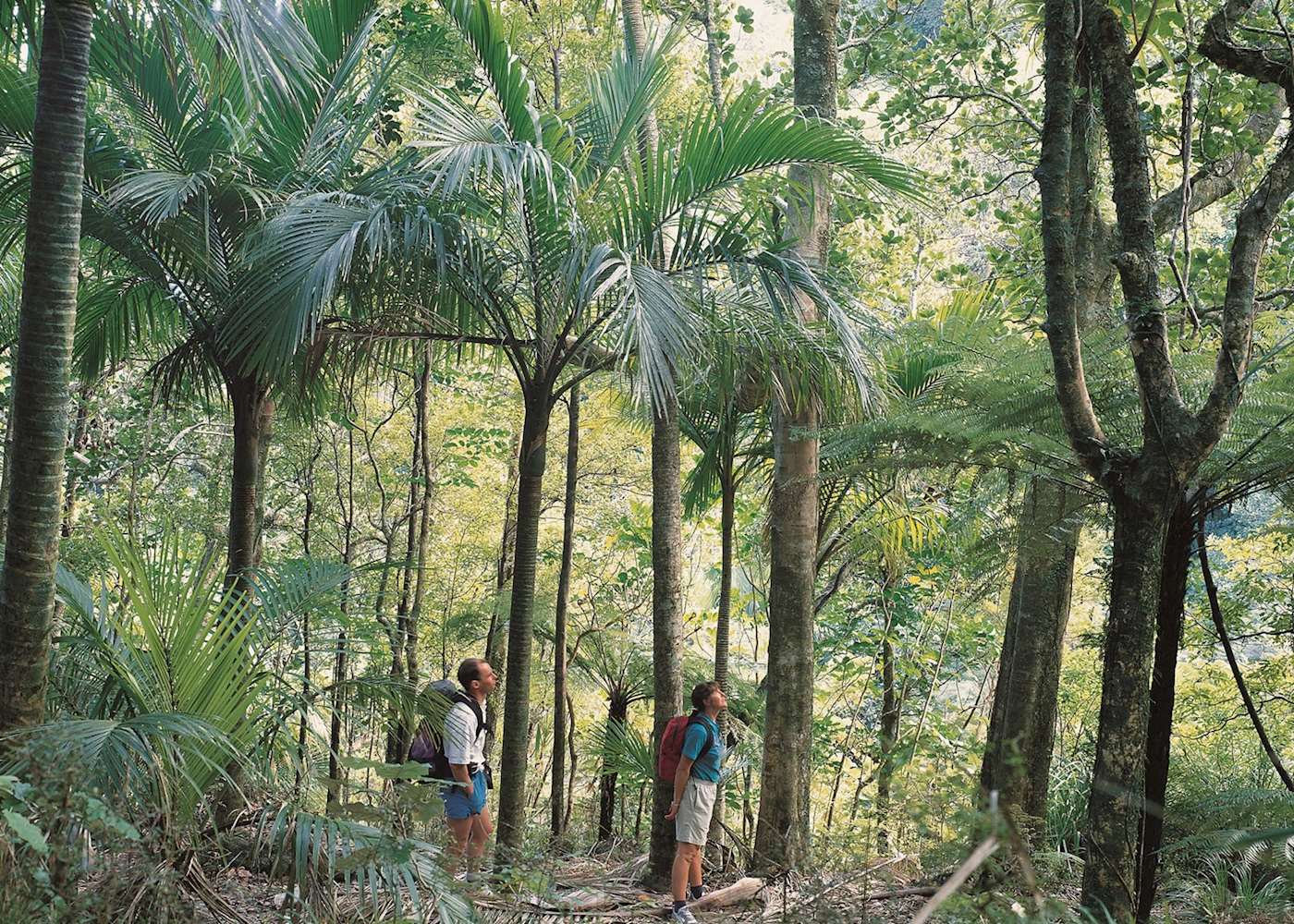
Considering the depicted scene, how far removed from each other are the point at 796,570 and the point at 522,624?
178 centimetres

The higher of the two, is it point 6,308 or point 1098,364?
point 6,308

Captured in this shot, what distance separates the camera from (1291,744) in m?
14.8

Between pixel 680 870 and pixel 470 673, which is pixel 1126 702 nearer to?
pixel 680 870

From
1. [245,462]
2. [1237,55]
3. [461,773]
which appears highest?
[1237,55]

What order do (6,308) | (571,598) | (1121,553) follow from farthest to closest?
(571,598), (6,308), (1121,553)

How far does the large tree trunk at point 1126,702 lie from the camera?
3662 mm

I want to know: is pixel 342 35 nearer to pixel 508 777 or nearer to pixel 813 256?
pixel 813 256

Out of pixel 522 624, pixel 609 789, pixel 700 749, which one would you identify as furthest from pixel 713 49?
pixel 700 749

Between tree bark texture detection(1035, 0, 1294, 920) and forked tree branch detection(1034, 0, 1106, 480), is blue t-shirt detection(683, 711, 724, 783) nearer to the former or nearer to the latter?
tree bark texture detection(1035, 0, 1294, 920)

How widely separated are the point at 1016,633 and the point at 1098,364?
1814mm

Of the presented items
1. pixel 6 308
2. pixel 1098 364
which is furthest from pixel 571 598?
pixel 1098 364

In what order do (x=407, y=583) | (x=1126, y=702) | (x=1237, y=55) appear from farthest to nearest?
1. (x=407, y=583)
2. (x=1237, y=55)
3. (x=1126, y=702)

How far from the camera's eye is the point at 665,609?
7.17 metres

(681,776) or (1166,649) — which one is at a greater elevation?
(1166,649)
